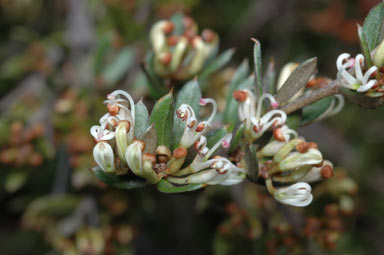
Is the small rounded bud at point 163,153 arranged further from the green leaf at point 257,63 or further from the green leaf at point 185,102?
the green leaf at point 257,63

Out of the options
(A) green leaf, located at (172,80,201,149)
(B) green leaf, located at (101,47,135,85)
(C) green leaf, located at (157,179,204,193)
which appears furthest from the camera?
(B) green leaf, located at (101,47,135,85)

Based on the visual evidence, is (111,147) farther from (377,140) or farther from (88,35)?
(377,140)

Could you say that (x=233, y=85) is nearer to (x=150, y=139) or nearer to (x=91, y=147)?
(x=150, y=139)

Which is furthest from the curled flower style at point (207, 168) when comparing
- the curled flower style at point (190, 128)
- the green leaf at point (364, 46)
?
the green leaf at point (364, 46)

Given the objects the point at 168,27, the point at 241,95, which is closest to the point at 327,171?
the point at 241,95

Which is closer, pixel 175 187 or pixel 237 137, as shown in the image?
pixel 175 187

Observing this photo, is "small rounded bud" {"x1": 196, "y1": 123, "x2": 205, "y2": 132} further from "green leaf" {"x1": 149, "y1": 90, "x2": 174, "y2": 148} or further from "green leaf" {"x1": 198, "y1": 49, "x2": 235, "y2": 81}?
"green leaf" {"x1": 198, "y1": 49, "x2": 235, "y2": 81}

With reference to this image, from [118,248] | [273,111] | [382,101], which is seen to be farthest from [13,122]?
[382,101]

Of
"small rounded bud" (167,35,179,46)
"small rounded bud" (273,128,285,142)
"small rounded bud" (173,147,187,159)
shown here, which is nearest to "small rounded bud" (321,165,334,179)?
"small rounded bud" (273,128,285,142)
